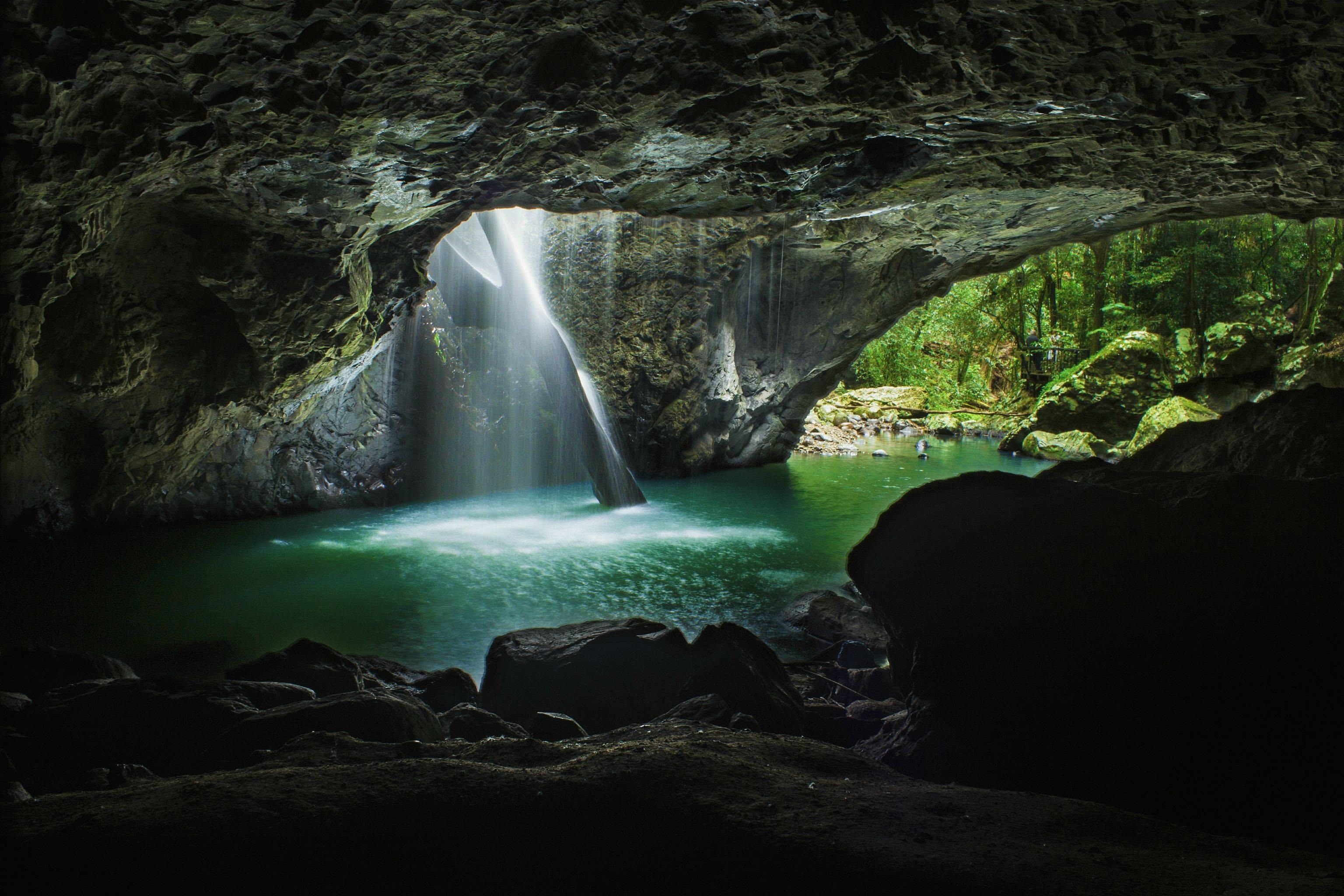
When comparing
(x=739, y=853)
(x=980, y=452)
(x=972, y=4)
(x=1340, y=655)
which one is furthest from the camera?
(x=980, y=452)

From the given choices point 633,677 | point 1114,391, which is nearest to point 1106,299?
point 1114,391

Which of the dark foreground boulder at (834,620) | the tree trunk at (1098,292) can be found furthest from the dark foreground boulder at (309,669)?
the tree trunk at (1098,292)

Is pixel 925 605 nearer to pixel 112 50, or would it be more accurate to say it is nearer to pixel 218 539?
pixel 112 50

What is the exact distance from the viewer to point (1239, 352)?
17.5 m

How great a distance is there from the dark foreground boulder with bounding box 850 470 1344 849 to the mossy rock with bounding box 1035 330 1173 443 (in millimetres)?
19133

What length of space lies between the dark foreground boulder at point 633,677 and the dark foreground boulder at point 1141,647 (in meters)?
0.80

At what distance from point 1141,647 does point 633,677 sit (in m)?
2.36

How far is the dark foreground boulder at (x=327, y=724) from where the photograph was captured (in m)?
2.70

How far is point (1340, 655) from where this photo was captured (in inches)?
81.8

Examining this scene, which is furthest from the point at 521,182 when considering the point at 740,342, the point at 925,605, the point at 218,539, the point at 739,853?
the point at 740,342

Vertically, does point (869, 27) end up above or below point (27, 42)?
above

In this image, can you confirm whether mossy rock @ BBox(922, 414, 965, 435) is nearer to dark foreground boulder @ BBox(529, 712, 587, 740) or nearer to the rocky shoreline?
the rocky shoreline

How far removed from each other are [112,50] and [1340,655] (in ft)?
16.4

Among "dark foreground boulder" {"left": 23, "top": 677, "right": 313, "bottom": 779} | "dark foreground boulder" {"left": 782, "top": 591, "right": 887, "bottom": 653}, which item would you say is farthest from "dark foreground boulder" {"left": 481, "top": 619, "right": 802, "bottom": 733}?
"dark foreground boulder" {"left": 782, "top": 591, "right": 887, "bottom": 653}
